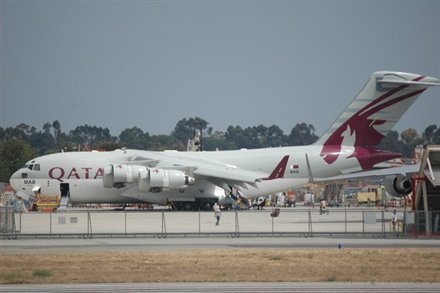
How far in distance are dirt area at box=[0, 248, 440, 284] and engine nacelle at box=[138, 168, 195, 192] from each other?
2734 centimetres

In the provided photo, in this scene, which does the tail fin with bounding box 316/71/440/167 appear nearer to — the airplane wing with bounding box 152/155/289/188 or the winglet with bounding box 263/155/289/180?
the winglet with bounding box 263/155/289/180

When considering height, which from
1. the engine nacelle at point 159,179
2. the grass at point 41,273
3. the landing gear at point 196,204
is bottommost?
the grass at point 41,273

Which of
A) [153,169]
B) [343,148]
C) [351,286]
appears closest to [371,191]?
[343,148]

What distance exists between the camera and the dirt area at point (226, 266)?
25109mm

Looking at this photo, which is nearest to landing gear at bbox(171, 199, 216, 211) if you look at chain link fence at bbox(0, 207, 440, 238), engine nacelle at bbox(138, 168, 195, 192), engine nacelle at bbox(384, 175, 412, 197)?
engine nacelle at bbox(138, 168, 195, 192)

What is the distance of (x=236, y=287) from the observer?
76.4 feet

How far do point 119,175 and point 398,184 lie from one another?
2007 cm

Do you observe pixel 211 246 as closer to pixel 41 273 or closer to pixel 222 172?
pixel 41 273

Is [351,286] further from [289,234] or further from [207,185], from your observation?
[207,185]

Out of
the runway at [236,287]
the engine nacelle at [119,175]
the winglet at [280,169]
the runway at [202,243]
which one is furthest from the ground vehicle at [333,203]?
the runway at [236,287]

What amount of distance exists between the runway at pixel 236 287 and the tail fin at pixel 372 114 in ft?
130

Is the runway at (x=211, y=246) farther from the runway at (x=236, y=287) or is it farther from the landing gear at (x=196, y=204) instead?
the landing gear at (x=196, y=204)

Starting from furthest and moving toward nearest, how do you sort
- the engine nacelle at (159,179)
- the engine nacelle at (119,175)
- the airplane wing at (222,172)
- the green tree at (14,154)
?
1. the green tree at (14,154)
2. the airplane wing at (222,172)
3. the engine nacelle at (159,179)
4. the engine nacelle at (119,175)

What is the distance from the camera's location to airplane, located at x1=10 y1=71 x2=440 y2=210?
197 ft
